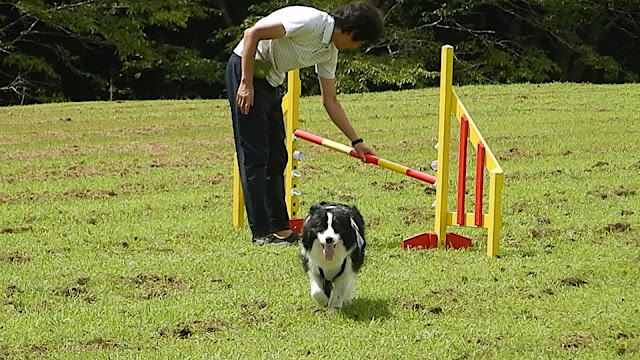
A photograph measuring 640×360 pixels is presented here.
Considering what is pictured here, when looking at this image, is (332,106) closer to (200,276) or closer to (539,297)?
(200,276)

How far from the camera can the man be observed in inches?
276

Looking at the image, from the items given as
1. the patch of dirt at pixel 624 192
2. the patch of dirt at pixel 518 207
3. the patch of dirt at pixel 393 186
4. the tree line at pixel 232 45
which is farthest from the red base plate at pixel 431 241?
the tree line at pixel 232 45

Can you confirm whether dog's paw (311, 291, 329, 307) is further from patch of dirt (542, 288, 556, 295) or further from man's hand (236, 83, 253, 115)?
man's hand (236, 83, 253, 115)

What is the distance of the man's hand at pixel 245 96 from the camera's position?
720 cm

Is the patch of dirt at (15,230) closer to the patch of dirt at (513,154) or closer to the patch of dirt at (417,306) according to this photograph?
the patch of dirt at (417,306)

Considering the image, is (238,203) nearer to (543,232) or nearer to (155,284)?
(155,284)

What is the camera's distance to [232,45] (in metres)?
26.0

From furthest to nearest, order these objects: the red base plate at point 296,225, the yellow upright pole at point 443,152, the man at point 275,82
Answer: the red base plate at point 296,225
the yellow upright pole at point 443,152
the man at point 275,82

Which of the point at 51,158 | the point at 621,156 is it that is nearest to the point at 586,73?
the point at 621,156

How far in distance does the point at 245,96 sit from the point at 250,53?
1.03 feet

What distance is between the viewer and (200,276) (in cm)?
660

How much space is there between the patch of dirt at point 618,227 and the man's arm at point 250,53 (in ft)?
9.57

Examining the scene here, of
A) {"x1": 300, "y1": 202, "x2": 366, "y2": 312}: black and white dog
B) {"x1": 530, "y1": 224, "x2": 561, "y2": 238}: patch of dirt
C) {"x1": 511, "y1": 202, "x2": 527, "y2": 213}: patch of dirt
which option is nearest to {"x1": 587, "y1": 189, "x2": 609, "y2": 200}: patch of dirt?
{"x1": 511, "y1": 202, "x2": 527, "y2": 213}: patch of dirt

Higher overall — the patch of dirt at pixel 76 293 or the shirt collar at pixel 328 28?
the shirt collar at pixel 328 28
